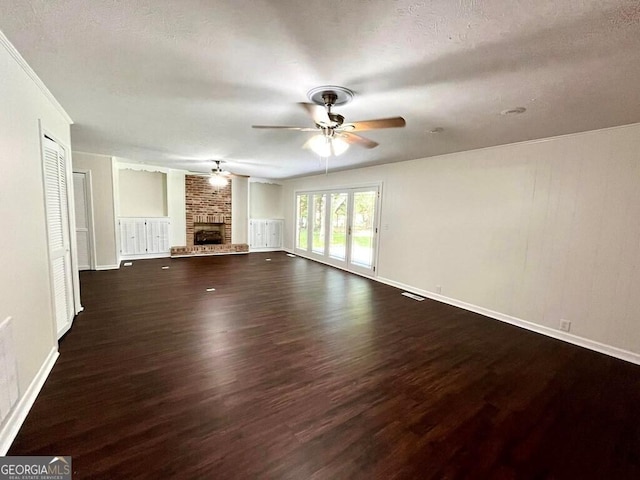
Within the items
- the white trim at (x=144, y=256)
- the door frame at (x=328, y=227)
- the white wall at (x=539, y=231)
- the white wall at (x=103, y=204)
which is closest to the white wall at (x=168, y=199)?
the white trim at (x=144, y=256)

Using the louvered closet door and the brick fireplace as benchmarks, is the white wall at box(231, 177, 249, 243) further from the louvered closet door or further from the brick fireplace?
the louvered closet door

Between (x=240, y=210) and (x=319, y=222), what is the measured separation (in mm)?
2727

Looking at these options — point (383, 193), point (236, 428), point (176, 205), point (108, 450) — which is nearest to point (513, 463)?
point (236, 428)

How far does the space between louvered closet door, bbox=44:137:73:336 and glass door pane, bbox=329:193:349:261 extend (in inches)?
201

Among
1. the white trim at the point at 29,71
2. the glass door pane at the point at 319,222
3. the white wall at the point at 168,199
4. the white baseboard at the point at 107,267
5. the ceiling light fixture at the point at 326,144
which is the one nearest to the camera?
the white trim at the point at 29,71

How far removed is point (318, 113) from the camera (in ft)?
7.29

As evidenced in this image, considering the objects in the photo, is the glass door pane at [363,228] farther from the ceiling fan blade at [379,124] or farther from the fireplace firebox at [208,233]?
the fireplace firebox at [208,233]

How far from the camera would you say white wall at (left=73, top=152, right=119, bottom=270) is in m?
5.48

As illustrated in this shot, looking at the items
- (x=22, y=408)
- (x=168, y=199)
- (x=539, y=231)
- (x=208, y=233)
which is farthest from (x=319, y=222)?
(x=22, y=408)

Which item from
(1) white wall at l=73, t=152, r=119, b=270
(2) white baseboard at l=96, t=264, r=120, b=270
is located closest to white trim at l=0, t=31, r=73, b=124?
(1) white wall at l=73, t=152, r=119, b=270

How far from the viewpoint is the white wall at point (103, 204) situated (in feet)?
18.0

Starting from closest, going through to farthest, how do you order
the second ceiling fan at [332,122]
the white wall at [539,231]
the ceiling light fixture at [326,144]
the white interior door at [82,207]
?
the second ceiling fan at [332,122], the ceiling light fixture at [326,144], the white wall at [539,231], the white interior door at [82,207]

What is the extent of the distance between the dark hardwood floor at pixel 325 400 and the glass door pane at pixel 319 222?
157 inches

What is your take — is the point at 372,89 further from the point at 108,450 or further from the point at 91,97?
the point at 108,450
